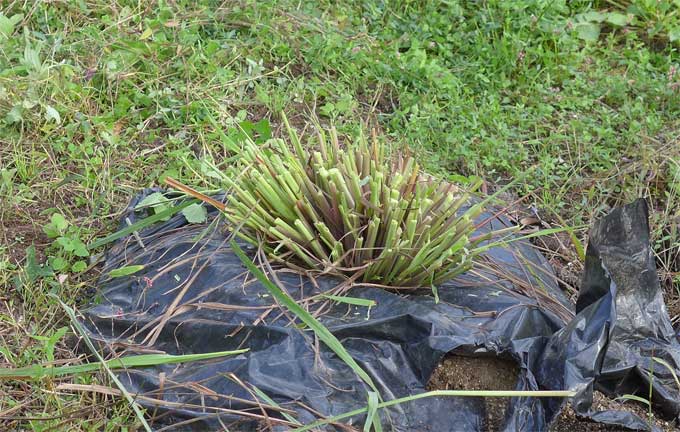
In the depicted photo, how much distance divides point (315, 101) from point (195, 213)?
36.6 inches

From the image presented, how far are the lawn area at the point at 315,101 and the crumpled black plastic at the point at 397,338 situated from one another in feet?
1.46

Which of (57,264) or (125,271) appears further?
(57,264)

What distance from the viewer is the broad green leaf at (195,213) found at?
2.61m

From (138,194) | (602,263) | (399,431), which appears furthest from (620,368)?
(138,194)

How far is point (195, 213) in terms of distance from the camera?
2.62 meters

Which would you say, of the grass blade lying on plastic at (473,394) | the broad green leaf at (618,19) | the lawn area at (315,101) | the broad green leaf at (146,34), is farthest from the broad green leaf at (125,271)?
the broad green leaf at (618,19)

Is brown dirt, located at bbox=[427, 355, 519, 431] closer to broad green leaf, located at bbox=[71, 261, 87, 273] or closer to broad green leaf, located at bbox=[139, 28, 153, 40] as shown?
broad green leaf, located at bbox=[71, 261, 87, 273]

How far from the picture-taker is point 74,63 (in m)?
3.46

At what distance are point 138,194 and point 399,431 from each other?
142cm

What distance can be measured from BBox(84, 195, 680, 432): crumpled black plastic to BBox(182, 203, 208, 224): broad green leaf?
0.54 ft

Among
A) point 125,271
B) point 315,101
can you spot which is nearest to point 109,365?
point 125,271

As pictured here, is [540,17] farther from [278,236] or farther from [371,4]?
[278,236]

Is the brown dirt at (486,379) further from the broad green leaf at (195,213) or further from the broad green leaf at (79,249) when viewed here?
the broad green leaf at (79,249)

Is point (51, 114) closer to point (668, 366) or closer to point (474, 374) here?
point (474, 374)
